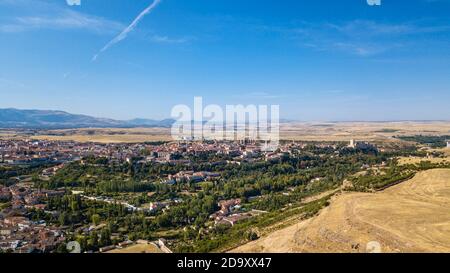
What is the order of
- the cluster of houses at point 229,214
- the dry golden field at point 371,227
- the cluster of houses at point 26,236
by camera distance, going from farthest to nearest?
the cluster of houses at point 229,214 → the cluster of houses at point 26,236 → the dry golden field at point 371,227

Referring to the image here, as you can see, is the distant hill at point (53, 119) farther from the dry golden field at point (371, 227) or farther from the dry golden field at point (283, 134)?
the dry golden field at point (371, 227)

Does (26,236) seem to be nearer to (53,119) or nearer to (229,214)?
(229,214)

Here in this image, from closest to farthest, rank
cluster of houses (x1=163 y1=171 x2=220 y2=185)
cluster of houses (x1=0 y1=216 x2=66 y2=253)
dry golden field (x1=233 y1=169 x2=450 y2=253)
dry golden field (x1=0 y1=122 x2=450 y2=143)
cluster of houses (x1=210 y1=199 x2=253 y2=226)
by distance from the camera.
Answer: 1. dry golden field (x1=233 y1=169 x2=450 y2=253)
2. cluster of houses (x1=0 y1=216 x2=66 y2=253)
3. cluster of houses (x1=210 y1=199 x2=253 y2=226)
4. cluster of houses (x1=163 y1=171 x2=220 y2=185)
5. dry golden field (x1=0 y1=122 x2=450 y2=143)

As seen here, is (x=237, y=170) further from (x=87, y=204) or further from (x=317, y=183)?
(x=87, y=204)

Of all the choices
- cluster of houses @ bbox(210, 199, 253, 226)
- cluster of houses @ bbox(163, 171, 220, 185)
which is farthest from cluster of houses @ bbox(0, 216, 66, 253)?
cluster of houses @ bbox(163, 171, 220, 185)

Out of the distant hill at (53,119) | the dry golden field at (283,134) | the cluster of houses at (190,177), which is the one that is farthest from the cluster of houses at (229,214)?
the distant hill at (53,119)

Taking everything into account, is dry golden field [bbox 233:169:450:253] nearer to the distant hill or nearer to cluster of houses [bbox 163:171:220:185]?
cluster of houses [bbox 163:171:220:185]
